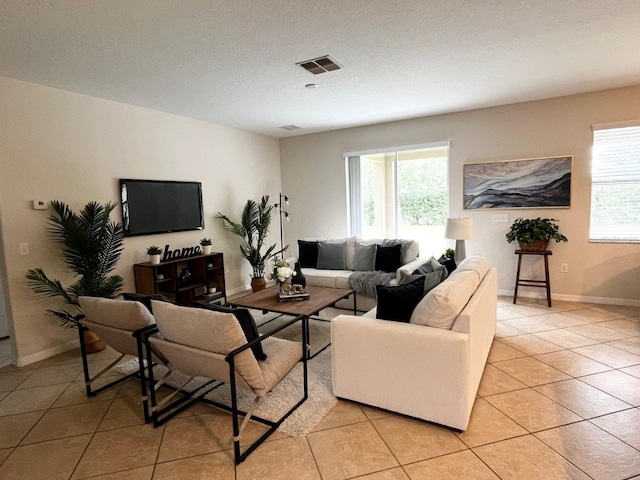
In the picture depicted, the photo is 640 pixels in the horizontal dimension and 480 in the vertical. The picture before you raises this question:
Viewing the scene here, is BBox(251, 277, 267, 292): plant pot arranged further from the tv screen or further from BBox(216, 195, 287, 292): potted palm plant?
the tv screen

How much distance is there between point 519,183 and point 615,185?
105cm

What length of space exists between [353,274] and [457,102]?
2.62m

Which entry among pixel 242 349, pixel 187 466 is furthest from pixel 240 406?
pixel 242 349

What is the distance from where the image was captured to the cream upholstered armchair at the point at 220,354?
6.08 ft

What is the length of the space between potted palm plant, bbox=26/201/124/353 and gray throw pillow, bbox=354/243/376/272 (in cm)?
286

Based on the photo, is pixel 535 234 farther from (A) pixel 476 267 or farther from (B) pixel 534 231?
(A) pixel 476 267

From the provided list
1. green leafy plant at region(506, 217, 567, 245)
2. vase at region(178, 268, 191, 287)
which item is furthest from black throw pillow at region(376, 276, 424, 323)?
vase at region(178, 268, 191, 287)

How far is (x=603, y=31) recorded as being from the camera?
2648 millimetres

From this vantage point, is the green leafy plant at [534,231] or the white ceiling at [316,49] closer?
the white ceiling at [316,49]

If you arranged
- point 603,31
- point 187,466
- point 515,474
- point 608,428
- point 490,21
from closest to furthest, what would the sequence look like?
point 515,474
point 187,466
point 608,428
point 490,21
point 603,31

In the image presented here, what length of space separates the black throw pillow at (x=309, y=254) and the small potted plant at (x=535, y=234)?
266 centimetres

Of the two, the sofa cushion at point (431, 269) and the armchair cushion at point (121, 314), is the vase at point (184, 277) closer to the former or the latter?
the armchair cushion at point (121, 314)

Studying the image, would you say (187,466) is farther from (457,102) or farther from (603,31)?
(457,102)

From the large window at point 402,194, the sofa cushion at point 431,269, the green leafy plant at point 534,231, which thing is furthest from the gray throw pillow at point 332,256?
the green leafy plant at point 534,231
